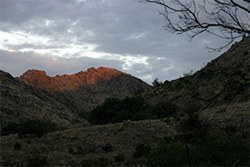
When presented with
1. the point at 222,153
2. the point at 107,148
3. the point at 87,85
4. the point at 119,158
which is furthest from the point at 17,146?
the point at 87,85

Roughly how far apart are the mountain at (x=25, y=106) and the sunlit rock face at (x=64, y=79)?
13868 millimetres

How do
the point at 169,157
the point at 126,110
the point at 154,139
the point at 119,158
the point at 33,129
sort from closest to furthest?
the point at 169,157 < the point at 119,158 < the point at 154,139 < the point at 33,129 < the point at 126,110

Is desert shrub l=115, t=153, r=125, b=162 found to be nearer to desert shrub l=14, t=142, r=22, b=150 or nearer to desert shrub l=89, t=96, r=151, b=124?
desert shrub l=14, t=142, r=22, b=150

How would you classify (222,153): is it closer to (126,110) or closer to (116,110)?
(126,110)

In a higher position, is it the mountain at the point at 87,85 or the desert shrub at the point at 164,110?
the mountain at the point at 87,85

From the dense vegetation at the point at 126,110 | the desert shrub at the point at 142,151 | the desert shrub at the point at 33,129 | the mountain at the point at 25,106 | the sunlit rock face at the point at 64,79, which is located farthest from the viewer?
the sunlit rock face at the point at 64,79

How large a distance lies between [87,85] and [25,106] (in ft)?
82.7

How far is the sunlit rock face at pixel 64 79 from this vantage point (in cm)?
5829

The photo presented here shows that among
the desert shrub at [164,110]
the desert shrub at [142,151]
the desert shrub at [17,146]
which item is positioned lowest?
the desert shrub at [142,151]

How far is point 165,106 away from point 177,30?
1777 cm

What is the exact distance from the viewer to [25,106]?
3569 cm

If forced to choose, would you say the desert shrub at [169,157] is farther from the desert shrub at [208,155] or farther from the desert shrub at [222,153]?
the desert shrub at [222,153]

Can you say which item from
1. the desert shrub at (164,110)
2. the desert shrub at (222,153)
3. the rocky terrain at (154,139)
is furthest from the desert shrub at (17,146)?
the desert shrub at (164,110)

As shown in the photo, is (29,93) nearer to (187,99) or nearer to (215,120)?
(187,99)
